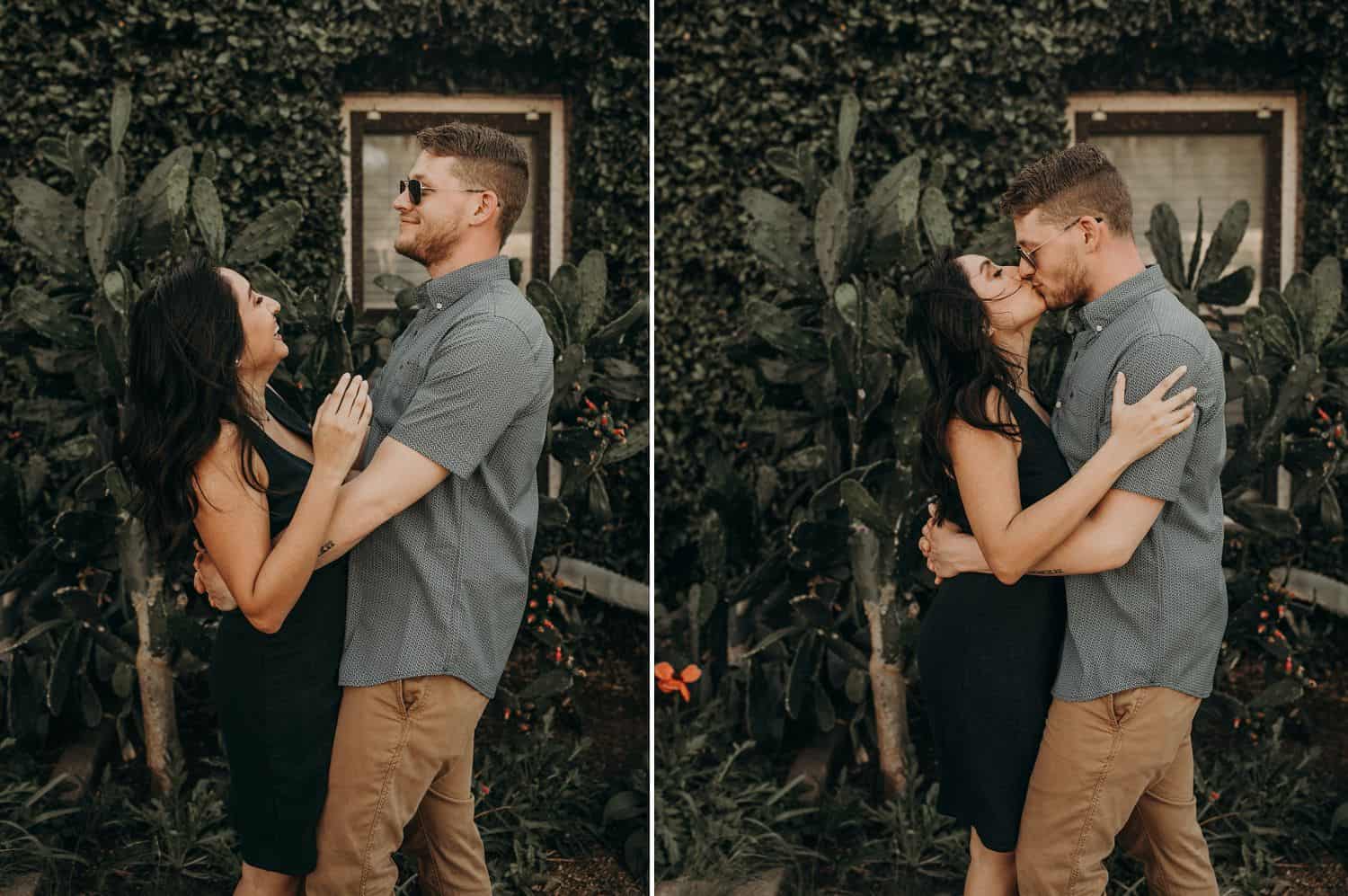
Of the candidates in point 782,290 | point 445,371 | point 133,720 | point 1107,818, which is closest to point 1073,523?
point 1107,818

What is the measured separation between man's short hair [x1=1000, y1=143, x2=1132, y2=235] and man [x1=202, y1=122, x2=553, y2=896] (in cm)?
102

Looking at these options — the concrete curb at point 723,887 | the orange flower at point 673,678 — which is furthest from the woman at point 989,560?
the orange flower at point 673,678

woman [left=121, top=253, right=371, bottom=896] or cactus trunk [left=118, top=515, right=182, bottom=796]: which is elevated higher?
woman [left=121, top=253, right=371, bottom=896]

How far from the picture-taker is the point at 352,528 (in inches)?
80.9

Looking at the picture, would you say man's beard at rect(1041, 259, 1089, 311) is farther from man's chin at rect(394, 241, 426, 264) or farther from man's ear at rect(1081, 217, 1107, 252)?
man's chin at rect(394, 241, 426, 264)

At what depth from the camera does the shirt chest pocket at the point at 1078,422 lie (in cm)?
220

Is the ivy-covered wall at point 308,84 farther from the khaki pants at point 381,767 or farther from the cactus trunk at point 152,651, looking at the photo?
the khaki pants at point 381,767

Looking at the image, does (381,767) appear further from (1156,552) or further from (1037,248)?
(1037,248)

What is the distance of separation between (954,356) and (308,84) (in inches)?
108

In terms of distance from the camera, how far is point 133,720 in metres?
3.91

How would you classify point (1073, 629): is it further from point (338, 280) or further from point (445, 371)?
point (338, 280)

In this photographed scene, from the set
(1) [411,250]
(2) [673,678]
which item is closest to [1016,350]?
(1) [411,250]

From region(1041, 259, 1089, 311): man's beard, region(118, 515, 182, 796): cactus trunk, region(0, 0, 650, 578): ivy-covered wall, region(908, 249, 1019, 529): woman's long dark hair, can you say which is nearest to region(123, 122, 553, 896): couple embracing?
region(908, 249, 1019, 529): woman's long dark hair

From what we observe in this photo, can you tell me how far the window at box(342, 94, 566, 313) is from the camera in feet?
13.0
